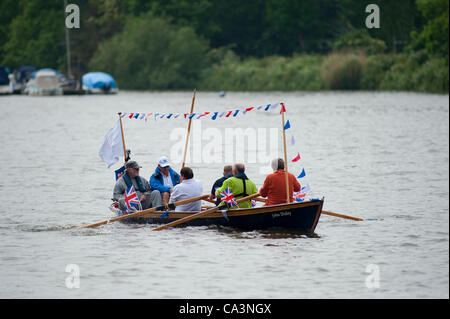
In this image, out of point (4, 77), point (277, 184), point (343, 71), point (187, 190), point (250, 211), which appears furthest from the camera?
point (4, 77)

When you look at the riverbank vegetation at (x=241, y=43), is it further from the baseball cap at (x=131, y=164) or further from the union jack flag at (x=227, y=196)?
the union jack flag at (x=227, y=196)

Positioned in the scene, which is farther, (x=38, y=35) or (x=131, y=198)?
(x=38, y=35)

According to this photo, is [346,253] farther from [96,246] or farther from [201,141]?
[201,141]

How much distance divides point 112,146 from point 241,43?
3047 inches

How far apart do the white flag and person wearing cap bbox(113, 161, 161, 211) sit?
165 centimetres

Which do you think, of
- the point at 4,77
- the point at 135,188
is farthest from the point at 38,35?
the point at 135,188

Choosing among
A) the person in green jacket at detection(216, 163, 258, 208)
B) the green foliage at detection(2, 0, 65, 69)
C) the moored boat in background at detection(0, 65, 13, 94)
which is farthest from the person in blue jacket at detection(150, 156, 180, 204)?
the moored boat in background at detection(0, 65, 13, 94)

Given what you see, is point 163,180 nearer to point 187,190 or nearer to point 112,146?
point 187,190

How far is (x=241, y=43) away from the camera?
97438 millimetres

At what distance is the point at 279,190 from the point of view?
1808 centimetres

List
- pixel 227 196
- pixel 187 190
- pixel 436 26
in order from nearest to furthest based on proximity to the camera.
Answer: pixel 227 196 → pixel 187 190 → pixel 436 26

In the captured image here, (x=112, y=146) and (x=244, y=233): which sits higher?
(x=112, y=146)
